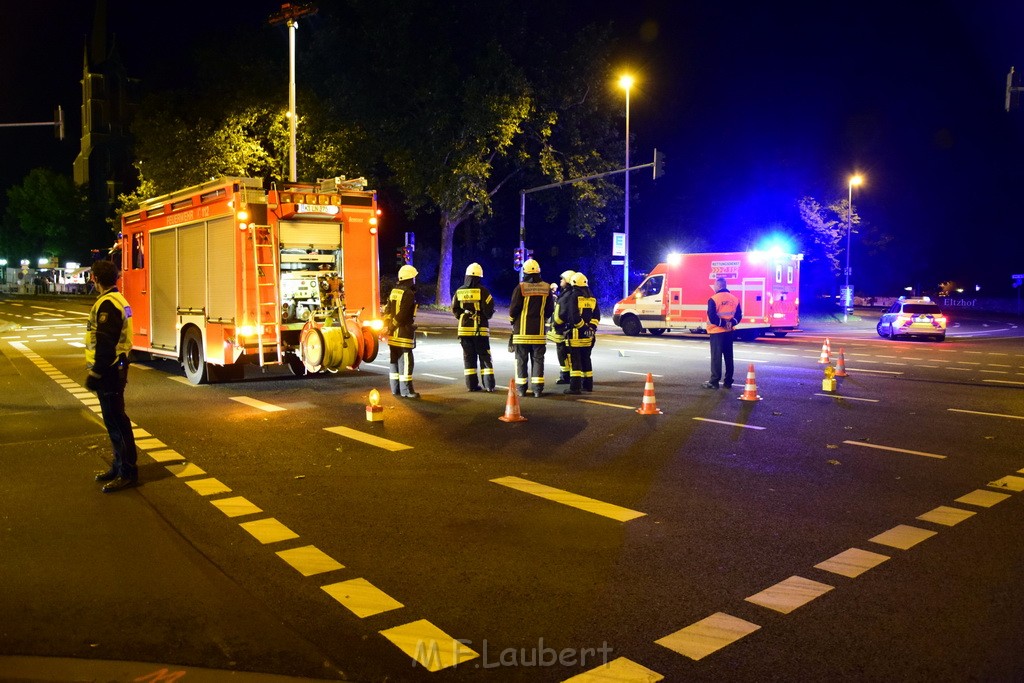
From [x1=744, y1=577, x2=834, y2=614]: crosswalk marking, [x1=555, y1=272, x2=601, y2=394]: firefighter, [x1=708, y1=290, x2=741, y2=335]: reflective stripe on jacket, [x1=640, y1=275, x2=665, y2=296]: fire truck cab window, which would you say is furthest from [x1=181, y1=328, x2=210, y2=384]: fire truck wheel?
[x1=640, y1=275, x2=665, y2=296]: fire truck cab window

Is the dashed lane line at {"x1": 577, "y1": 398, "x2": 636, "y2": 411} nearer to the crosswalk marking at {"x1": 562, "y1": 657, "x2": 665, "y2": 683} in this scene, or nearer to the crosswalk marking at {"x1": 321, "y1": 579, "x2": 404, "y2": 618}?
the crosswalk marking at {"x1": 321, "y1": 579, "x2": 404, "y2": 618}

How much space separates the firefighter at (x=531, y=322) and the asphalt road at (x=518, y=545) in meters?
1.30

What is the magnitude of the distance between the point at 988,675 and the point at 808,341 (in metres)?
24.2

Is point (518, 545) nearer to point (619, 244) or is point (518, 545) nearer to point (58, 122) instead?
point (58, 122)

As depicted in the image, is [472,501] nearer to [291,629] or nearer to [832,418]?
[291,629]

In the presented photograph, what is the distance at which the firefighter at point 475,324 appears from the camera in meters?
12.4

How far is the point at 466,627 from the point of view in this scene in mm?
4238

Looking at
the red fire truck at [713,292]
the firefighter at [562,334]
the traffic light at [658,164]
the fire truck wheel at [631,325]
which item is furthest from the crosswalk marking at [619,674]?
the traffic light at [658,164]

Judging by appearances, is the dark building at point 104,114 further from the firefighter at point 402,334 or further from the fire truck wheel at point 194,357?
the firefighter at point 402,334

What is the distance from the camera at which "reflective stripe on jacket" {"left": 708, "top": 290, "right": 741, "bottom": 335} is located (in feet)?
44.3

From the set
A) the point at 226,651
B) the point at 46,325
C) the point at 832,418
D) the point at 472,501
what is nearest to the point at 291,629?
the point at 226,651

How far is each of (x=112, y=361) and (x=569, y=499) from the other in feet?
12.4

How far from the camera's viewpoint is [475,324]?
12.4 m

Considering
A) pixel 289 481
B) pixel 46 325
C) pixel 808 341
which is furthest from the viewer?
pixel 46 325
